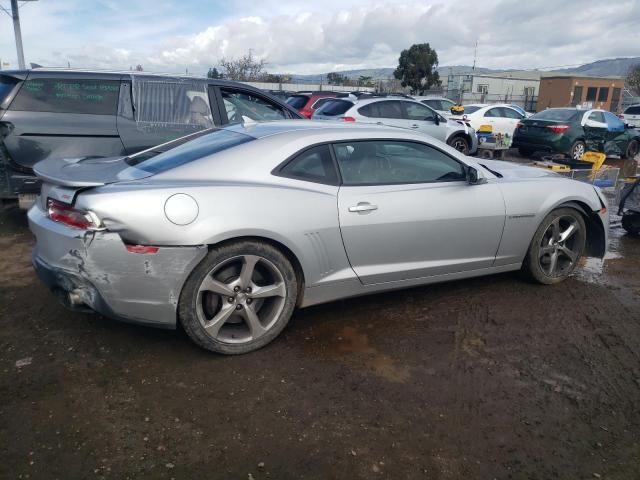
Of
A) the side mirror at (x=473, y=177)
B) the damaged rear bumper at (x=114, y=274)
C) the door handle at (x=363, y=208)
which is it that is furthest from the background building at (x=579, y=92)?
the damaged rear bumper at (x=114, y=274)

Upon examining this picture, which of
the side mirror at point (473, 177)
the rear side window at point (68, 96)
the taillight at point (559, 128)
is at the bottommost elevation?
the taillight at point (559, 128)

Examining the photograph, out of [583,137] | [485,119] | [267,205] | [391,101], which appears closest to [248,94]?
[267,205]

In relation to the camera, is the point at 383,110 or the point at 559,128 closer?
the point at 383,110

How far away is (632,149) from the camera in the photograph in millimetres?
14547

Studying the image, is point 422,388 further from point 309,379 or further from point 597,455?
point 597,455

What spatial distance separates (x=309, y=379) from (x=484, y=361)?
115 centimetres

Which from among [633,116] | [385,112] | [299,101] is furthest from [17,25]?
[633,116]

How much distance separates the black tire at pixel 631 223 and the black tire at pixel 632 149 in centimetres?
927

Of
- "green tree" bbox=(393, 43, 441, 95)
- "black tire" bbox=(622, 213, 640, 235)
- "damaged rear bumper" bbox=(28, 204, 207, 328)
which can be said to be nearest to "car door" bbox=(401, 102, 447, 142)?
"black tire" bbox=(622, 213, 640, 235)

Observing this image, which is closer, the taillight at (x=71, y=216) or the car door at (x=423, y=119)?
the taillight at (x=71, y=216)

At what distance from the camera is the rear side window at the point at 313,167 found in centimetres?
328

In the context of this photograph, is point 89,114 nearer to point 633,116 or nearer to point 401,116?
point 401,116

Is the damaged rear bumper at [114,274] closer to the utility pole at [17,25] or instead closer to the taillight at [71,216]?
the taillight at [71,216]

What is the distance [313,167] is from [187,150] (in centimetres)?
91
